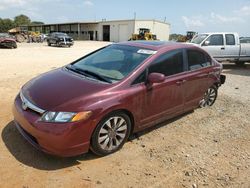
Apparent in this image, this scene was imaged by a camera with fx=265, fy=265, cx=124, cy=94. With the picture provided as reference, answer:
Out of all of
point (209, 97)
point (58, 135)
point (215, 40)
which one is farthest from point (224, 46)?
point (58, 135)

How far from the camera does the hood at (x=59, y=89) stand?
11.6ft

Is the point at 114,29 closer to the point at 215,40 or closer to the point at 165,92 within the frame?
the point at 215,40

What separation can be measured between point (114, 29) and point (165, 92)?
52633mm

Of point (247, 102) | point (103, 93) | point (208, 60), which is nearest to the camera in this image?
point (103, 93)

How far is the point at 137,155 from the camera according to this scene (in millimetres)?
3955

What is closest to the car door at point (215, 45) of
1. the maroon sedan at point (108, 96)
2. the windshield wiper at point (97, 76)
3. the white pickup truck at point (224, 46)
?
the white pickup truck at point (224, 46)

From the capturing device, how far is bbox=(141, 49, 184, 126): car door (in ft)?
14.0

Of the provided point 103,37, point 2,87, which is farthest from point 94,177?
point 103,37

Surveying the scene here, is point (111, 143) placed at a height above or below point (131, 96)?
below

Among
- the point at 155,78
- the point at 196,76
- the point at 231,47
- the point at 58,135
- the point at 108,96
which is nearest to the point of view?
the point at 58,135

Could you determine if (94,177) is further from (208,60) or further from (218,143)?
(208,60)

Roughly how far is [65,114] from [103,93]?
0.60 metres

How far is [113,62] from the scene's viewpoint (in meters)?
4.52

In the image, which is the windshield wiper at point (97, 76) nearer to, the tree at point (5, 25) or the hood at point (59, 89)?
the hood at point (59, 89)
